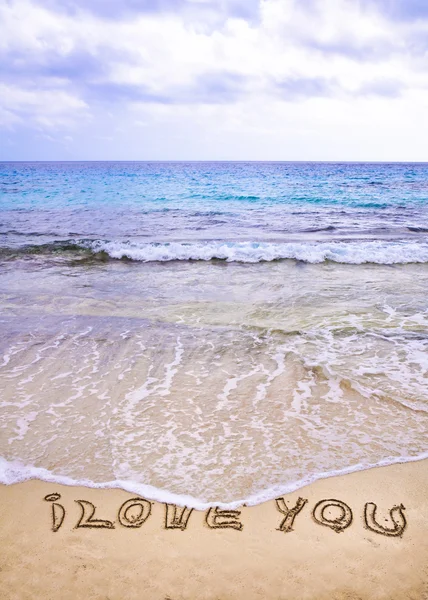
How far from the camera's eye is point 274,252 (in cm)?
1246

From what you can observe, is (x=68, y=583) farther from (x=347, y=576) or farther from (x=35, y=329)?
(x=35, y=329)

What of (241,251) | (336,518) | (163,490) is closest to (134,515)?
(163,490)

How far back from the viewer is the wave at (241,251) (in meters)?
11.9

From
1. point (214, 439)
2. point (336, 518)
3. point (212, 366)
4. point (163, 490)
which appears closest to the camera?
point (336, 518)

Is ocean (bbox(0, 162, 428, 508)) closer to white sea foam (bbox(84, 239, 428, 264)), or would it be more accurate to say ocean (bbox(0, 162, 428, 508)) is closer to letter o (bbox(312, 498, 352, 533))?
white sea foam (bbox(84, 239, 428, 264))

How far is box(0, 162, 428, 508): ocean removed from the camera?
3516mm

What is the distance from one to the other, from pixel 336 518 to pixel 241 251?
10056mm

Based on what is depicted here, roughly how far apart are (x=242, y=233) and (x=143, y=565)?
48.0 ft

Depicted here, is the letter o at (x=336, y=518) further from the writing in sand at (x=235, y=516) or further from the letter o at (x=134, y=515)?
the letter o at (x=134, y=515)

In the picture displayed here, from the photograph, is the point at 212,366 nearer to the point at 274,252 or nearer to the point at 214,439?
the point at 214,439

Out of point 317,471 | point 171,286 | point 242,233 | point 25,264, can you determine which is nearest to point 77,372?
point 317,471

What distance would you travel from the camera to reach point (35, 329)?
6.64m

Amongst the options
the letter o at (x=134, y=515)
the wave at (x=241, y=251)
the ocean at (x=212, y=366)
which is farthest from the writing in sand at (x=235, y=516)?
the wave at (x=241, y=251)

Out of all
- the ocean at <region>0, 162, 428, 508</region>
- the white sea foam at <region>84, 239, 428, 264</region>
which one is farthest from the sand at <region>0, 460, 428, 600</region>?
the white sea foam at <region>84, 239, 428, 264</region>
